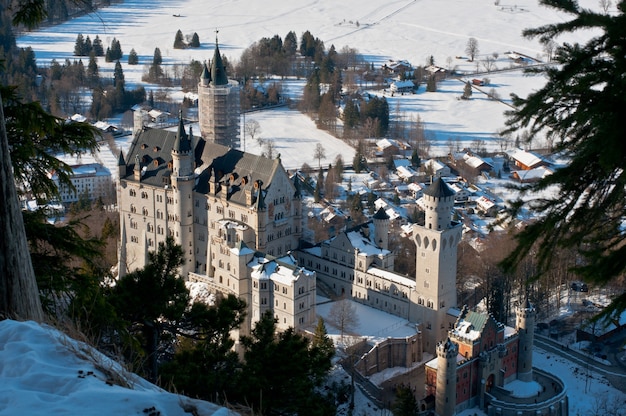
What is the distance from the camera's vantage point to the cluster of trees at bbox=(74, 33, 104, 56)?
13075cm

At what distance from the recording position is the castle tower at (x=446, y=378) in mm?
43031

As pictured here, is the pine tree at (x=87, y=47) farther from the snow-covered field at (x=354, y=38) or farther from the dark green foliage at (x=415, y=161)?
the dark green foliage at (x=415, y=161)

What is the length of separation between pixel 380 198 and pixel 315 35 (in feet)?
244

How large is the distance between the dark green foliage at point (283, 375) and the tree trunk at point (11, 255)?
34.1 ft

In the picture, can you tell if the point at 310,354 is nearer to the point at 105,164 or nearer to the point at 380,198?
the point at 380,198

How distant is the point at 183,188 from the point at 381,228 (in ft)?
38.5

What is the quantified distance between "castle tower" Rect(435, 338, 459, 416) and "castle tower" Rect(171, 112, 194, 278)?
53.8 ft

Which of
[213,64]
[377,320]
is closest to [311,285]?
[377,320]

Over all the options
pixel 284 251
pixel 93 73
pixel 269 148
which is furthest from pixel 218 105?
pixel 93 73

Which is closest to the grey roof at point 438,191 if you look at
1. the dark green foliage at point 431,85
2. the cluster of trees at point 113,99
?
the cluster of trees at point 113,99

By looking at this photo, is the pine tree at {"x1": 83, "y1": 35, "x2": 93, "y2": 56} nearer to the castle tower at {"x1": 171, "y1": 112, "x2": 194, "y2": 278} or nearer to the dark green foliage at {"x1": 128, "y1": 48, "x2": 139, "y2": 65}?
the dark green foliage at {"x1": 128, "y1": 48, "x2": 139, "y2": 65}

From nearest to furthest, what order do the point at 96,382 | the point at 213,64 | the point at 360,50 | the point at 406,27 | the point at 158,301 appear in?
1. the point at 96,382
2. the point at 158,301
3. the point at 213,64
4. the point at 360,50
5. the point at 406,27

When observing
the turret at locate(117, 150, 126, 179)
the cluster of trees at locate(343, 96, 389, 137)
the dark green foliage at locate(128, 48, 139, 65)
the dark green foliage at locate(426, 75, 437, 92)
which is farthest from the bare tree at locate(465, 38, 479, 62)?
the turret at locate(117, 150, 126, 179)

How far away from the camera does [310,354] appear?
86.9ft
